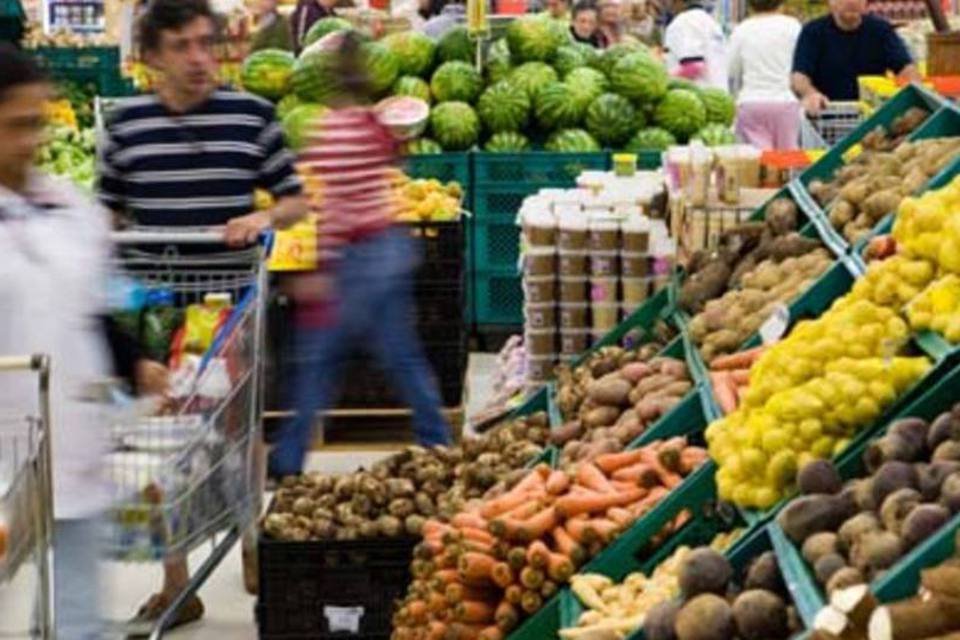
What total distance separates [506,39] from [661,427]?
20.1 feet

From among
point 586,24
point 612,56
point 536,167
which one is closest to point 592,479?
point 536,167

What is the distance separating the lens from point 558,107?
1090 centimetres

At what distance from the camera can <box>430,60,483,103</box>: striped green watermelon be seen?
1099 cm

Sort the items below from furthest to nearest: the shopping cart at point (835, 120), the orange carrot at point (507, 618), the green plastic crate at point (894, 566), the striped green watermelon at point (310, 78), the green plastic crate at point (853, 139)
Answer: the striped green watermelon at point (310, 78)
the shopping cart at point (835, 120)
the green plastic crate at point (853, 139)
the orange carrot at point (507, 618)
the green plastic crate at point (894, 566)

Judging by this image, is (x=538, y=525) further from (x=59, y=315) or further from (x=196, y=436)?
(x=59, y=315)

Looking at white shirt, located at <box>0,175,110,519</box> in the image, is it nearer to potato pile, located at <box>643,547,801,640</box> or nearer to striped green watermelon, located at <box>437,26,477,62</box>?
potato pile, located at <box>643,547,801,640</box>

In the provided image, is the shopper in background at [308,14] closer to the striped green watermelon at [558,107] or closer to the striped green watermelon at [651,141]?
the striped green watermelon at [558,107]

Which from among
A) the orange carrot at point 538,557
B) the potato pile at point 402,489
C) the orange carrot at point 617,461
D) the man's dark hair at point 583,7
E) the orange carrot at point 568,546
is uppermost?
the man's dark hair at point 583,7

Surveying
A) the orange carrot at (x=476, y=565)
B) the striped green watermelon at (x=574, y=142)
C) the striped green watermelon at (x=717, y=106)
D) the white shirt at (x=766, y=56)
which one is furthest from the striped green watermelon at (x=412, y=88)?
the orange carrot at (x=476, y=565)

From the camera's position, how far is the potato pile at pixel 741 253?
6.30m

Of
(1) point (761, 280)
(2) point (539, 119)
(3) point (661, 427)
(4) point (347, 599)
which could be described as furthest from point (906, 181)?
(2) point (539, 119)

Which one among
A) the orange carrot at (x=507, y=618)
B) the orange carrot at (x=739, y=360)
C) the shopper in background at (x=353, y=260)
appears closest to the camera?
the orange carrot at (x=507, y=618)

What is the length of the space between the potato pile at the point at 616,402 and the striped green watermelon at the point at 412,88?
475cm

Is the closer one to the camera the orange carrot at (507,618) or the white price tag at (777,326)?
the orange carrot at (507,618)
